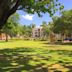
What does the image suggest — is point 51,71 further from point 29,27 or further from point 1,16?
point 29,27

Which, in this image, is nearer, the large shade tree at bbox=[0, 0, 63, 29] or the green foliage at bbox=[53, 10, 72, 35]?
the large shade tree at bbox=[0, 0, 63, 29]

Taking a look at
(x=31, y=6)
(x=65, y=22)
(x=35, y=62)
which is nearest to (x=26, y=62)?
(x=35, y=62)

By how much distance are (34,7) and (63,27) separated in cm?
3524

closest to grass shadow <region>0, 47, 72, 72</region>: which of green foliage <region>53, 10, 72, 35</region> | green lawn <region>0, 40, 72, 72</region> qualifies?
green lawn <region>0, 40, 72, 72</region>

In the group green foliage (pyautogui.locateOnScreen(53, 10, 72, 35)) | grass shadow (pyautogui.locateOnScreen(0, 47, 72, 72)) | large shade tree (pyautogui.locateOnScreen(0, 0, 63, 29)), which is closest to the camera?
grass shadow (pyautogui.locateOnScreen(0, 47, 72, 72))

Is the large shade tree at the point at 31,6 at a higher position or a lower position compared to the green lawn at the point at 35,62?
higher

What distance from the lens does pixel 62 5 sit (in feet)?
74.1

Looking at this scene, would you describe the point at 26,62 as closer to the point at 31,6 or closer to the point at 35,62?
the point at 35,62

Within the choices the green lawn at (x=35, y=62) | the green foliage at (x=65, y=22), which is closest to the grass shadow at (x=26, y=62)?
the green lawn at (x=35, y=62)

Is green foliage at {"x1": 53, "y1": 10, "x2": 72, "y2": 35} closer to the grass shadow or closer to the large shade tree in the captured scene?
the large shade tree

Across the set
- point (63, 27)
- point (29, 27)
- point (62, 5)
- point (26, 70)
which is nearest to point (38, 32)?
point (29, 27)

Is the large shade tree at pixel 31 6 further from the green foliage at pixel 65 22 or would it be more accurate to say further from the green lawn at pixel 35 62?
the green foliage at pixel 65 22

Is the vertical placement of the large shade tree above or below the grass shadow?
above

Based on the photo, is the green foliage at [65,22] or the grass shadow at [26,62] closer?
the grass shadow at [26,62]
